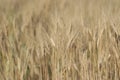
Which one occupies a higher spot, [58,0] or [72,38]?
[72,38]

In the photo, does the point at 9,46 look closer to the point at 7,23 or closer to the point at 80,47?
the point at 7,23

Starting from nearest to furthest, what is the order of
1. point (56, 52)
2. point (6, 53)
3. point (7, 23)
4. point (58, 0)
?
point (56, 52) → point (6, 53) → point (7, 23) → point (58, 0)

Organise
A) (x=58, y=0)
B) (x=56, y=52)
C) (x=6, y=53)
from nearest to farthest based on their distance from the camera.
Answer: (x=56, y=52), (x=6, y=53), (x=58, y=0)

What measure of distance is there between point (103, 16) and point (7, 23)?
17.5 inches

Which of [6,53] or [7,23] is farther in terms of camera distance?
[7,23]

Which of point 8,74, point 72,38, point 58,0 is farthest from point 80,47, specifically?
point 58,0

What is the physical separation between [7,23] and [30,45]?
216 mm

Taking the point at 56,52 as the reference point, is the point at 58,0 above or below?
below

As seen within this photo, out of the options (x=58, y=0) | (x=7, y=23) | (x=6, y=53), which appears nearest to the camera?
(x=6, y=53)

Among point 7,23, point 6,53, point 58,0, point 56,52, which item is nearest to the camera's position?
point 56,52

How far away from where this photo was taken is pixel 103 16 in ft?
4.75

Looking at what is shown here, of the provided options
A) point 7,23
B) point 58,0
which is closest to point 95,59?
point 7,23

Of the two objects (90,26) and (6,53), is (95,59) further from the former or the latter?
(6,53)

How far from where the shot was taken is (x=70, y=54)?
4.23 ft
